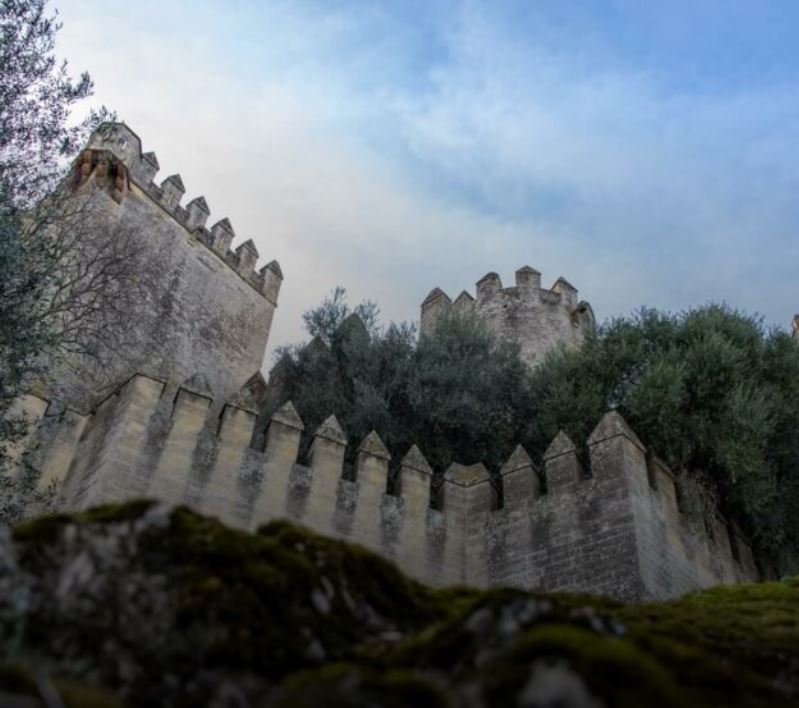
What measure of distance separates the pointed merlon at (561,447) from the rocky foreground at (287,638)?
841cm

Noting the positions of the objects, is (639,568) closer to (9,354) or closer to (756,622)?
(756,622)

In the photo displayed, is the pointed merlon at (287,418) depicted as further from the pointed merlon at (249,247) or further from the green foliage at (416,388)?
the pointed merlon at (249,247)

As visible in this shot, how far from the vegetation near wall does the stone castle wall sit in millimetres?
4399

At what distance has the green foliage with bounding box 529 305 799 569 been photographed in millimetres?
13148

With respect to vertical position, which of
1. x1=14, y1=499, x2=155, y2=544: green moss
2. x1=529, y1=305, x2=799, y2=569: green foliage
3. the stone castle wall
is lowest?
x1=14, y1=499, x2=155, y2=544: green moss

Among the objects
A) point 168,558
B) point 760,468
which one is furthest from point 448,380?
point 168,558

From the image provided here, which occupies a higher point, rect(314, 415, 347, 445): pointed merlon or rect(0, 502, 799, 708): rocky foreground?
rect(314, 415, 347, 445): pointed merlon

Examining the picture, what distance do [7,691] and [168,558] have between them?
3.16 ft

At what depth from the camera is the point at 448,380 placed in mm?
16219

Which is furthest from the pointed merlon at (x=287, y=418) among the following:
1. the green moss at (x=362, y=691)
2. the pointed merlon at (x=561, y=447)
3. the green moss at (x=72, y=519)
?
the green moss at (x=362, y=691)

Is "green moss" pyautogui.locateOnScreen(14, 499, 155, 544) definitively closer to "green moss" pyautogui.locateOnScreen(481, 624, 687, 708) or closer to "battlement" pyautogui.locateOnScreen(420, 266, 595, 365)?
"green moss" pyautogui.locateOnScreen(481, 624, 687, 708)

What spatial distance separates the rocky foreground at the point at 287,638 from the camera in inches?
97.5

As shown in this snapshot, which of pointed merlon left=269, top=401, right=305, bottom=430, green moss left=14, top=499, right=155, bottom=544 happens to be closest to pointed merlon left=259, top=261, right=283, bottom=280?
pointed merlon left=269, top=401, right=305, bottom=430

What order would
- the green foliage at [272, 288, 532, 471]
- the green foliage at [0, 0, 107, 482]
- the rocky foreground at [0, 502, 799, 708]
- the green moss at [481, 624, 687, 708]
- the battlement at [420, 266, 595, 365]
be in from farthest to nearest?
the battlement at [420, 266, 595, 365] → the green foliage at [272, 288, 532, 471] → the green foliage at [0, 0, 107, 482] → the rocky foreground at [0, 502, 799, 708] → the green moss at [481, 624, 687, 708]
